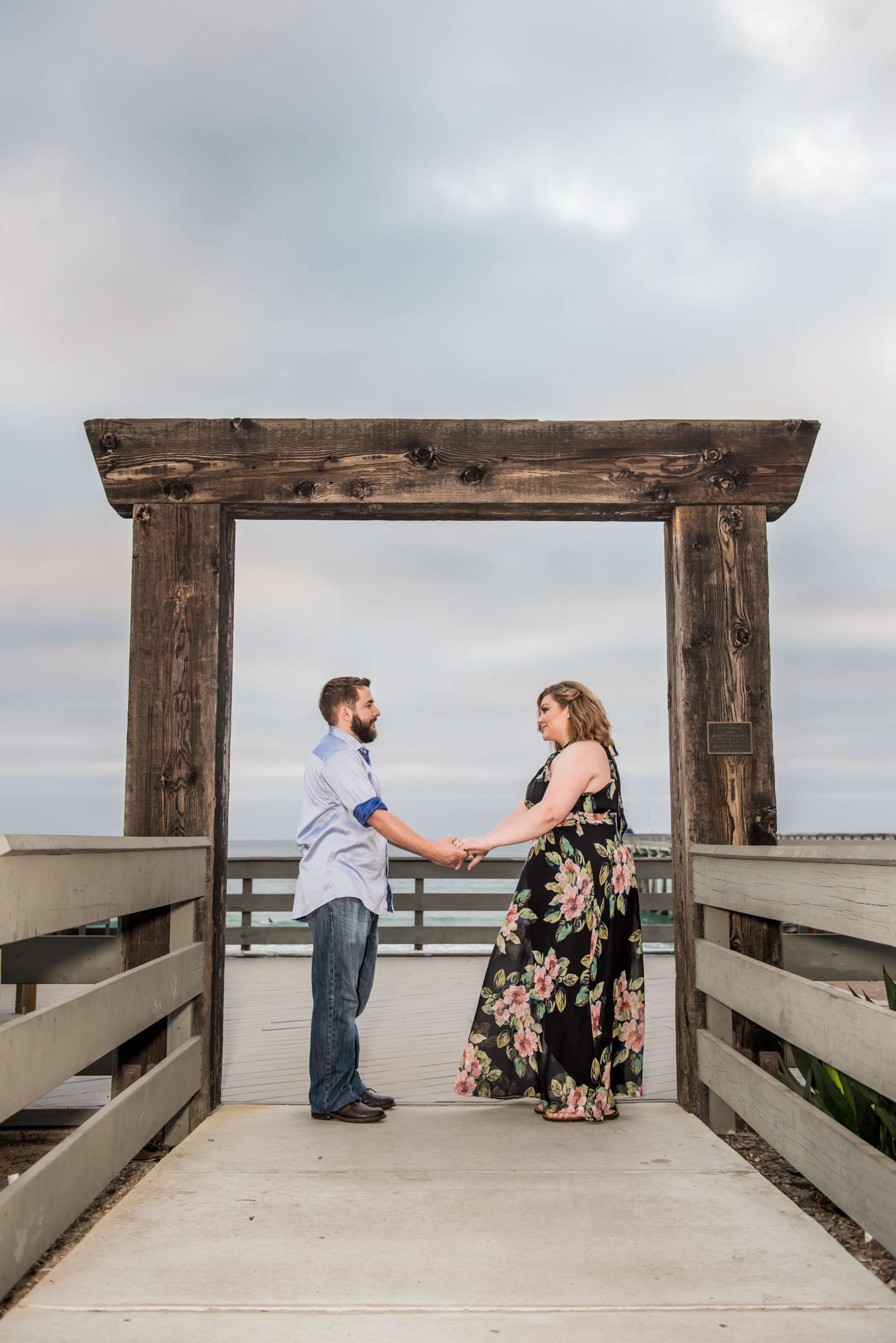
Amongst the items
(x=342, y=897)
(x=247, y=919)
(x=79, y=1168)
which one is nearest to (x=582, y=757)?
(x=342, y=897)

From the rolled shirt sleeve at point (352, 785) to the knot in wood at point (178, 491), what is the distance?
45.7 inches

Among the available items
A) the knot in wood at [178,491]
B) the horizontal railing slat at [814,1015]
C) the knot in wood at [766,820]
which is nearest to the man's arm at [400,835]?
the horizontal railing slat at [814,1015]

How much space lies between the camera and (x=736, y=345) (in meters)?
12.5

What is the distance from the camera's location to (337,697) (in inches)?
158

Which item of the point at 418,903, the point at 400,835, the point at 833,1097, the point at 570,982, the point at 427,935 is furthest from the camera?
the point at 427,935

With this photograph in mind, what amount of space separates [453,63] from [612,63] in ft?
3.33

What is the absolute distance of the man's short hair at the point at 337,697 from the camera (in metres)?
4.01

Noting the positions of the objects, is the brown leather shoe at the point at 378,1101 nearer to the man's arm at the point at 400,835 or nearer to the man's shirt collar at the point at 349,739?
the man's arm at the point at 400,835

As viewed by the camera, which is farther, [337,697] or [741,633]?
[741,633]

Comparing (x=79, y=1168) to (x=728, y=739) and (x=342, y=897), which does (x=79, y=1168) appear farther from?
(x=728, y=739)

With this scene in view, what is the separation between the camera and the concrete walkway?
6.51 ft

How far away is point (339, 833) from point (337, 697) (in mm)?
510

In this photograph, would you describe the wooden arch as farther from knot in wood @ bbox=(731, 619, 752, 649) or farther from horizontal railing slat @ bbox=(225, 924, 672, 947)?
horizontal railing slat @ bbox=(225, 924, 672, 947)

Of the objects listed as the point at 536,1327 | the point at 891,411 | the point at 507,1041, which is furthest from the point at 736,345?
the point at 536,1327
